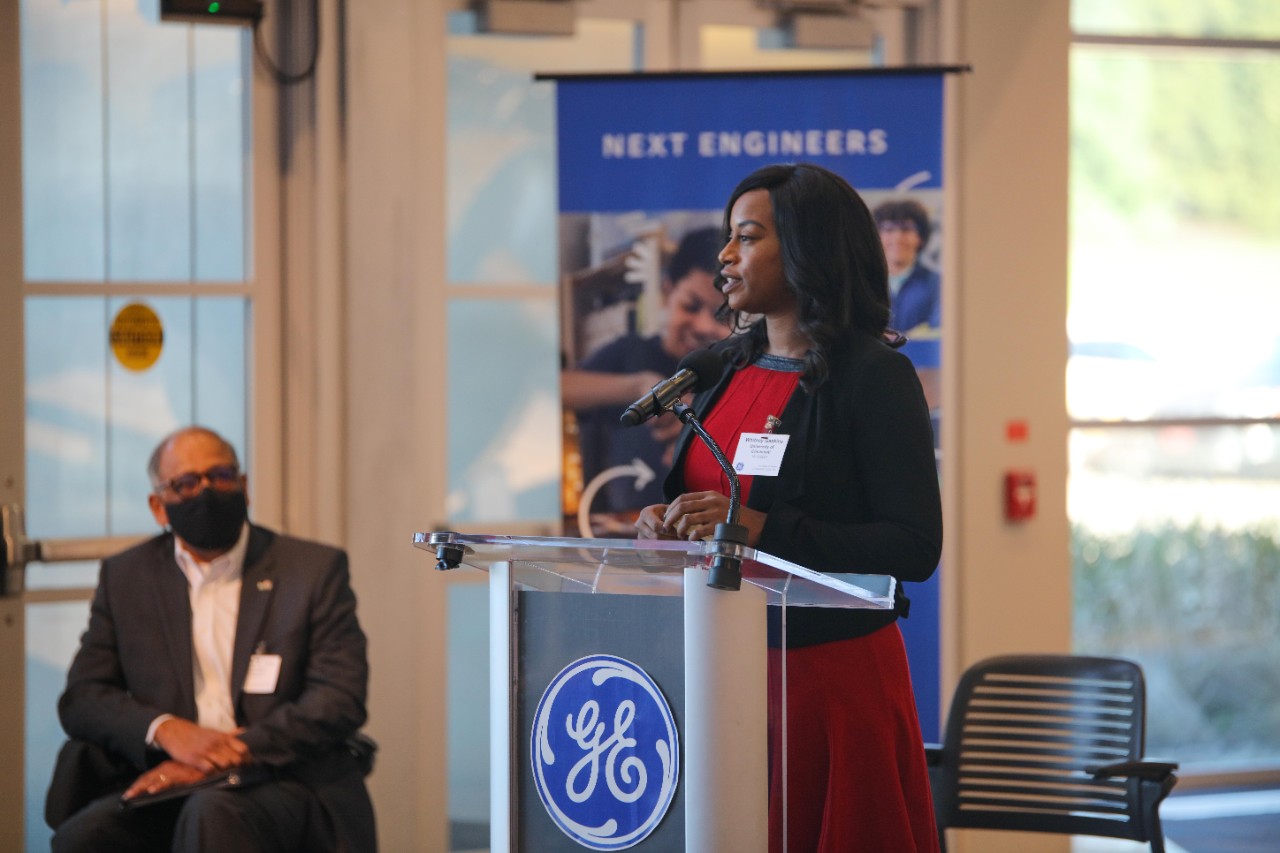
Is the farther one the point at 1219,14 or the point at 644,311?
the point at 1219,14

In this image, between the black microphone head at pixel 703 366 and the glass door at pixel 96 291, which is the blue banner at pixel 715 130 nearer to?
the glass door at pixel 96 291

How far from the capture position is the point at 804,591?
165cm

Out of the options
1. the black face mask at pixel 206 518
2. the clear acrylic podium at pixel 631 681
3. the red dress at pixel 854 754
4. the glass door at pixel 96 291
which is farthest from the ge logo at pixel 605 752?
the glass door at pixel 96 291

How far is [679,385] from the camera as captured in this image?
191cm

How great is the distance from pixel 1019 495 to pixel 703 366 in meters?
2.59

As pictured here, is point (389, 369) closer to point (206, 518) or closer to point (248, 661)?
point (206, 518)

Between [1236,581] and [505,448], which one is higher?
[505,448]

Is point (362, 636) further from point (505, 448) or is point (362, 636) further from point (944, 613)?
point (944, 613)

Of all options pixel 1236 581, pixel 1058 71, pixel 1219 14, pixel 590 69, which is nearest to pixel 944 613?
pixel 1236 581

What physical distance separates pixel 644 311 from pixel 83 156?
6.06 feet

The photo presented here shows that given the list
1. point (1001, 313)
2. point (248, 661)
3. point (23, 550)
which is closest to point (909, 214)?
point (1001, 313)

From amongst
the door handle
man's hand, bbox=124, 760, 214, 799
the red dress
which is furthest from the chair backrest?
the door handle

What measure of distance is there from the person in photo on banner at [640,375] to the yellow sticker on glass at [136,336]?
1.38 metres

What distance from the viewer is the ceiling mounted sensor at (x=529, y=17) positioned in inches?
166
